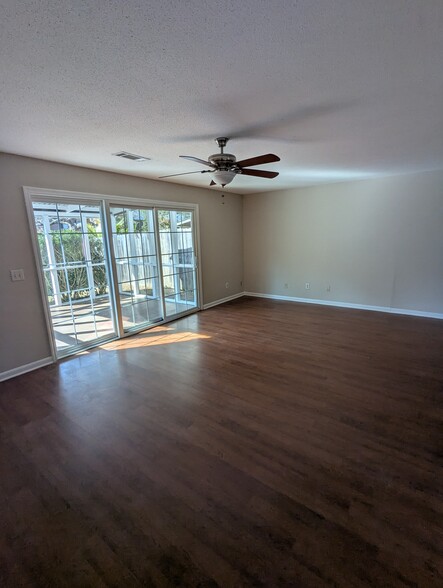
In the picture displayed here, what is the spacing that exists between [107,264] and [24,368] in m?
1.70

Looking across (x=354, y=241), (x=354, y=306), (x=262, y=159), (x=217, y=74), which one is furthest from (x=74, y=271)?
(x=354, y=306)

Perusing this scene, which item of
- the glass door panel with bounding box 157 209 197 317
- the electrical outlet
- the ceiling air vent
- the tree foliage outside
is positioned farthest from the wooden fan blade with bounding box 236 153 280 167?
the electrical outlet

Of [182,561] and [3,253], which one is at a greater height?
[3,253]

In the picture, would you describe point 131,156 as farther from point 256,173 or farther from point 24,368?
point 24,368

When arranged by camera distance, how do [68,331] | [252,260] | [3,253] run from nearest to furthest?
1. [3,253]
2. [68,331]
3. [252,260]

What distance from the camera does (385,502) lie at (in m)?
1.67

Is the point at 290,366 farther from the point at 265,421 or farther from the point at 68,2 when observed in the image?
the point at 68,2

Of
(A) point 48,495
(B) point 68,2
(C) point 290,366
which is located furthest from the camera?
(C) point 290,366

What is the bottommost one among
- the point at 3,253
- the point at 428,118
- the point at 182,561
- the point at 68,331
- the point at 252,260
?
the point at 182,561

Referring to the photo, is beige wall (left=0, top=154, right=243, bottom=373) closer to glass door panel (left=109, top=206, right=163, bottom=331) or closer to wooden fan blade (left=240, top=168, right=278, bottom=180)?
glass door panel (left=109, top=206, right=163, bottom=331)

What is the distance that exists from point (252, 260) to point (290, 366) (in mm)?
4007

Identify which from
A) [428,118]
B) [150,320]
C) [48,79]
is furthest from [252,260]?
[48,79]

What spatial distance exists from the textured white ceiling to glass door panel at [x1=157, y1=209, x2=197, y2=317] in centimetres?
213

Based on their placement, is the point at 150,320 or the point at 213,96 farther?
the point at 150,320
